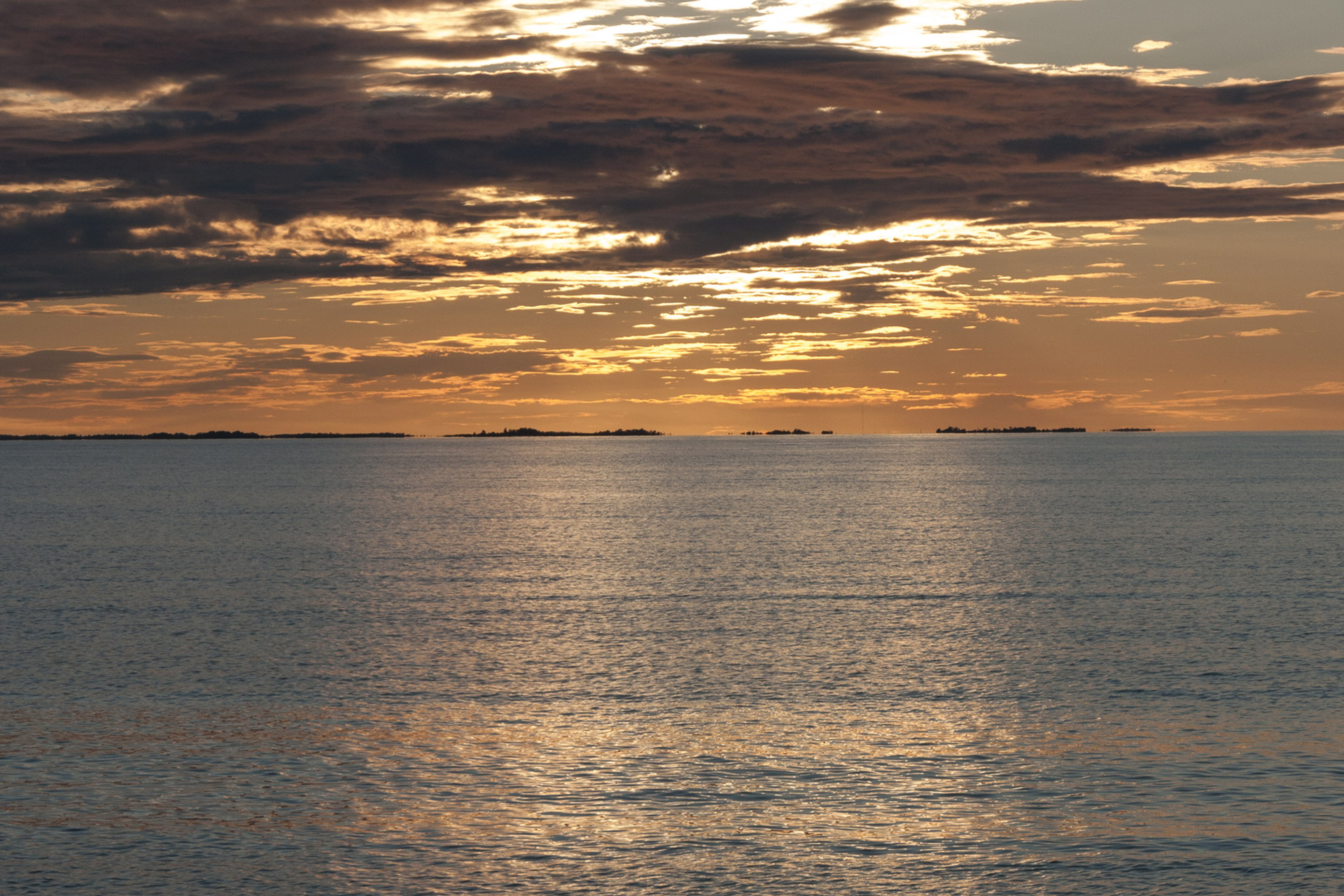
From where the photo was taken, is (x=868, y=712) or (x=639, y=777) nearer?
(x=639, y=777)

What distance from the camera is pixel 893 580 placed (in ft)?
186

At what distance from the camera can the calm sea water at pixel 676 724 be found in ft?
62.9

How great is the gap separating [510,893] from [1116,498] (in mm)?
122676

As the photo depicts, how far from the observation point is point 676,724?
91.8 ft

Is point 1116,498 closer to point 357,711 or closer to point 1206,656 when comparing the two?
point 1206,656

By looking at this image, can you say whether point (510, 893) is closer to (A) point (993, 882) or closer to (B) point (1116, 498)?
(A) point (993, 882)

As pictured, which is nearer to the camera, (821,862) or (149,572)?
(821,862)

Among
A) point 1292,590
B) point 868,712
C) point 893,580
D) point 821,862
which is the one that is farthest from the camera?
point 893,580

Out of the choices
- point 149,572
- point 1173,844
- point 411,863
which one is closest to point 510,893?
point 411,863

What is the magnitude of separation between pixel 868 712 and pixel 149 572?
45.7m

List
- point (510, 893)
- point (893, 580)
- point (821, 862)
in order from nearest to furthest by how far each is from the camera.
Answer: point (510, 893)
point (821, 862)
point (893, 580)

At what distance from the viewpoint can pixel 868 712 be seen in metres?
29.1

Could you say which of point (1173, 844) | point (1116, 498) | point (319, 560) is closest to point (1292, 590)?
point (1173, 844)

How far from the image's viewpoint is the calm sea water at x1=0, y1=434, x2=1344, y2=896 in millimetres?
19172
